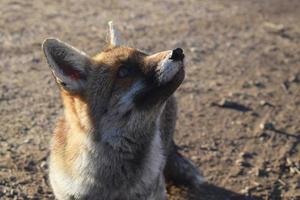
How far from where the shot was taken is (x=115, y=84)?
520 cm

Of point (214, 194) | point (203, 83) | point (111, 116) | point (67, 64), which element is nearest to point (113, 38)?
point (67, 64)

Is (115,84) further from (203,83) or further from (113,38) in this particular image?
(203,83)

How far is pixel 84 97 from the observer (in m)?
5.23

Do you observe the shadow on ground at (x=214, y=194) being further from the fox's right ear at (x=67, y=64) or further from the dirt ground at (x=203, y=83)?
the fox's right ear at (x=67, y=64)

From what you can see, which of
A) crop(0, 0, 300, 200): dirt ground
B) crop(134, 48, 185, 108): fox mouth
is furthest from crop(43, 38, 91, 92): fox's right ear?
crop(0, 0, 300, 200): dirt ground

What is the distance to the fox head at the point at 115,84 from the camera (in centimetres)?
504

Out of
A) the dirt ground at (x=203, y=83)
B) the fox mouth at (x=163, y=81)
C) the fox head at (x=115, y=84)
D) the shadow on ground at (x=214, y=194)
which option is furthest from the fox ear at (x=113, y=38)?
the shadow on ground at (x=214, y=194)

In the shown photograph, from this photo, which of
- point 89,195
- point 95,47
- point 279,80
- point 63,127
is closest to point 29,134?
point 63,127

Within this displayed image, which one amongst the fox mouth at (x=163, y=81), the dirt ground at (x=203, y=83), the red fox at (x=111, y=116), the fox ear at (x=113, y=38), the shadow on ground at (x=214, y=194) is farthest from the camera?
the dirt ground at (x=203, y=83)

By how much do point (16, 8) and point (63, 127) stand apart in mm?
5624

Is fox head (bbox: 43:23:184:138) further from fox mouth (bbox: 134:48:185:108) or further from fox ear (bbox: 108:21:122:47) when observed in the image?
fox ear (bbox: 108:21:122:47)

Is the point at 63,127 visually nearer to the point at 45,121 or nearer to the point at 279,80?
the point at 45,121

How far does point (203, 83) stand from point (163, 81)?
403cm

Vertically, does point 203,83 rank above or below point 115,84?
below
